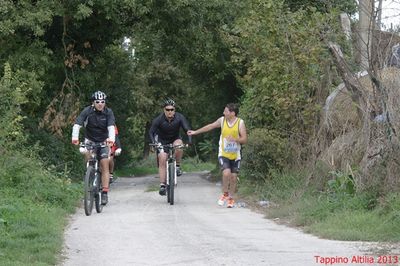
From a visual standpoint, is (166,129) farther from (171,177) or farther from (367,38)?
(367,38)

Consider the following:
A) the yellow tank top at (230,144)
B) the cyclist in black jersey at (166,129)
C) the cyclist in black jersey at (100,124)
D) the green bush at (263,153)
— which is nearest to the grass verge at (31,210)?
the cyclist in black jersey at (100,124)

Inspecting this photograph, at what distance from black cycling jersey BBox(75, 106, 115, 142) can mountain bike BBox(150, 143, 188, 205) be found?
131cm

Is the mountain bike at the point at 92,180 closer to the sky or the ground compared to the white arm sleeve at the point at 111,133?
closer to the ground

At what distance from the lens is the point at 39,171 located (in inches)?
571

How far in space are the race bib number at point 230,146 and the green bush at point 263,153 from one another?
1819 mm

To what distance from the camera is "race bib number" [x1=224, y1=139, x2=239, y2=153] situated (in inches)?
566

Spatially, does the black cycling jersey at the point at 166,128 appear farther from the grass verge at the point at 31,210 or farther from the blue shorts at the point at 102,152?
the grass verge at the point at 31,210

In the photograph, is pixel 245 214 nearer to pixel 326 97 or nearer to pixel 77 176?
pixel 326 97

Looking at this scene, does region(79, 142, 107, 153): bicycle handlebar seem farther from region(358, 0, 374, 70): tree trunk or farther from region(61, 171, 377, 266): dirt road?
region(358, 0, 374, 70): tree trunk

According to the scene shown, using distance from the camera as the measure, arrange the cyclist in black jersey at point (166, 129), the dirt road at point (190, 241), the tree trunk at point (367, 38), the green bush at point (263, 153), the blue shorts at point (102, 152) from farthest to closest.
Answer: the green bush at point (263, 153), the cyclist in black jersey at point (166, 129), the blue shorts at point (102, 152), the tree trunk at point (367, 38), the dirt road at point (190, 241)

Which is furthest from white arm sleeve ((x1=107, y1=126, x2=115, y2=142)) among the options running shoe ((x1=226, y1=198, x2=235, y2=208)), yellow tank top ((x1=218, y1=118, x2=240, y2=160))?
running shoe ((x1=226, y1=198, x2=235, y2=208))

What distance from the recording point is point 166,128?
49.5 feet

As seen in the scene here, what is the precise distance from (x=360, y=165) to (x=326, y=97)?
12.3 feet

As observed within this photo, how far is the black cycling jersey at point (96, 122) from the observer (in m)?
13.8
